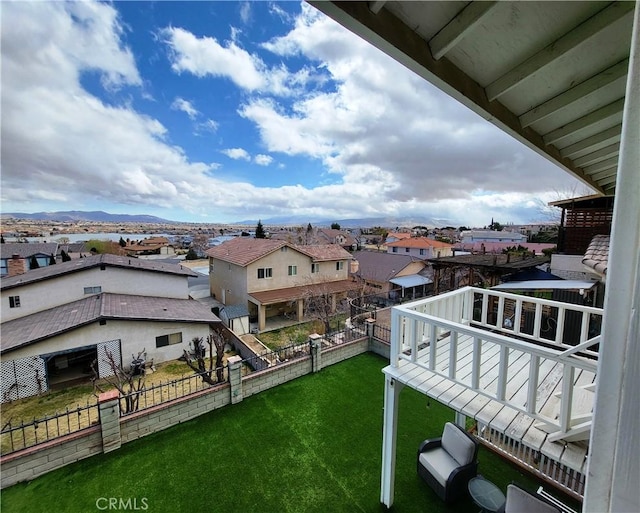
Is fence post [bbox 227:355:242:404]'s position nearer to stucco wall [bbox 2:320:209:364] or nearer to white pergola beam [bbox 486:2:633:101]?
stucco wall [bbox 2:320:209:364]

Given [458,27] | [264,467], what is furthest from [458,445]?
[458,27]

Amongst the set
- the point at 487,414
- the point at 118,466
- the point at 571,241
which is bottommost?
the point at 118,466

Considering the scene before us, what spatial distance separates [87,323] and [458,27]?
12.0 metres

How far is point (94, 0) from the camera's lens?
173 inches

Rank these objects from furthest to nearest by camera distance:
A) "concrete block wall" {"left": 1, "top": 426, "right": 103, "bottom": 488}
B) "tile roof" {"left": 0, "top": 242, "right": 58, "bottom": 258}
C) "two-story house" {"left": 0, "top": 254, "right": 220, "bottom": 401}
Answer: "tile roof" {"left": 0, "top": 242, "right": 58, "bottom": 258} < "two-story house" {"left": 0, "top": 254, "right": 220, "bottom": 401} < "concrete block wall" {"left": 1, "top": 426, "right": 103, "bottom": 488}

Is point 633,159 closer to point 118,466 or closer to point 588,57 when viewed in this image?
point 588,57

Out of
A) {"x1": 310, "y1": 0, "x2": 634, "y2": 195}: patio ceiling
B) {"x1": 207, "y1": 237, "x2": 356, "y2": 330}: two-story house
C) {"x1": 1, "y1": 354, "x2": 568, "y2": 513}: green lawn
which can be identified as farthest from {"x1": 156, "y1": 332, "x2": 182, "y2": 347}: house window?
{"x1": 310, "y1": 0, "x2": 634, "y2": 195}: patio ceiling

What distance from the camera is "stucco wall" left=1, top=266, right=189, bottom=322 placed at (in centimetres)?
1131

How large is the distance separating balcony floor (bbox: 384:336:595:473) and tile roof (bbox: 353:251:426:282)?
1680 cm

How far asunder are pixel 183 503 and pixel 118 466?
68.2 inches

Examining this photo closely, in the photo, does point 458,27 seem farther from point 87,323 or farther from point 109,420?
point 87,323

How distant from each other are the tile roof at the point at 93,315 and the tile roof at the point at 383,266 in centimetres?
1303

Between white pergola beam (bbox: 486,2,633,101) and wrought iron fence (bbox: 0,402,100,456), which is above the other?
white pergola beam (bbox: 486,2,633,101)

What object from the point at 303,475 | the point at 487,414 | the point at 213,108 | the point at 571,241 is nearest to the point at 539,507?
the point at 487,414
